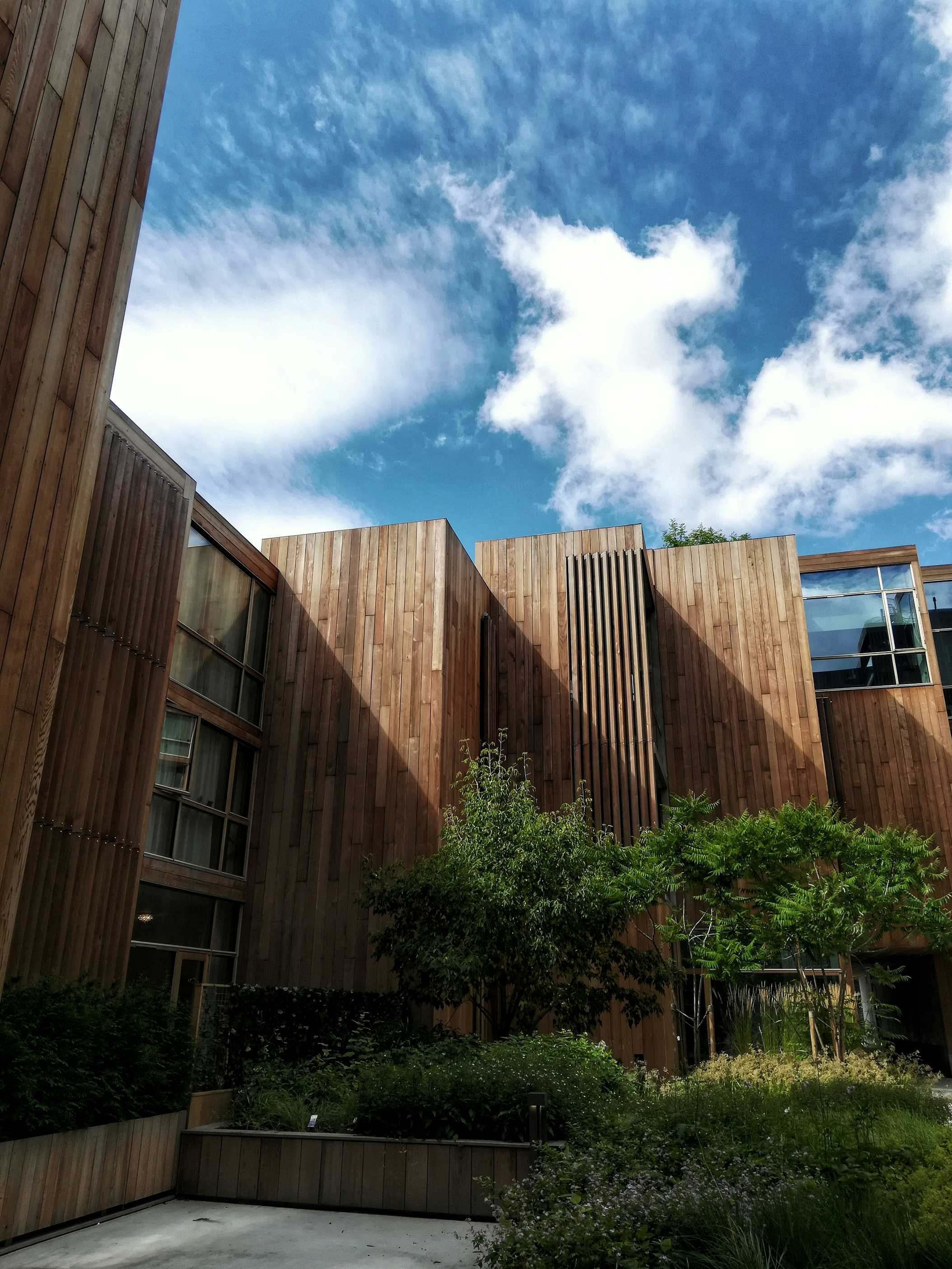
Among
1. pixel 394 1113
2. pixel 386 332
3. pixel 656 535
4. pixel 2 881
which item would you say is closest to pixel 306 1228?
pixel 394 1113

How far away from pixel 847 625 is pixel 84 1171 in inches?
607

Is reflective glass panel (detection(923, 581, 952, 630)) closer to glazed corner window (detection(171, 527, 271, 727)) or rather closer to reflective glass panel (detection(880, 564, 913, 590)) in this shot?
reflective glass panel (detection(880, 564, 913, 590))

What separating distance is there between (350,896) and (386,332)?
748cm

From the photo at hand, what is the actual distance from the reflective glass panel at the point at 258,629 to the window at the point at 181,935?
11.5 ft

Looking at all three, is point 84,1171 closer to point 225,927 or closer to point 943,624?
point 225,927

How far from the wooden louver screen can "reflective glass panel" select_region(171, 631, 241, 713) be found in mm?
5698

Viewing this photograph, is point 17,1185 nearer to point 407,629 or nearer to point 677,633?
point 407,629

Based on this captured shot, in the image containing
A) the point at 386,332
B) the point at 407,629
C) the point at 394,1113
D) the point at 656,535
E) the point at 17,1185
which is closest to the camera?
the point at 17,1185

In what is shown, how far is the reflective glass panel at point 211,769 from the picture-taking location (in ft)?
37.7

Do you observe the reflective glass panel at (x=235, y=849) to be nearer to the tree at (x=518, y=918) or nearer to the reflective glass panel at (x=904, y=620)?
the tree at (x=518, y=918)

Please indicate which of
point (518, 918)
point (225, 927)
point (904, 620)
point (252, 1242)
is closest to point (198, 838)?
point (225, 927)

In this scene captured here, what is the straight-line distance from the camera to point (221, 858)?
1186 centimetres

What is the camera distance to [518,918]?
392 inches

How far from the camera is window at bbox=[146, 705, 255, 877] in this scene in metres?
10.6
